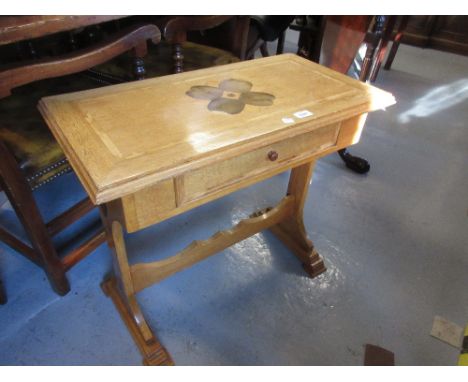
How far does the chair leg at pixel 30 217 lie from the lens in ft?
3.03

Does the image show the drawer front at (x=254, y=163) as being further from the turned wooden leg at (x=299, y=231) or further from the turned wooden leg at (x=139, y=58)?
the turned wooden leg at (x=139, y=58)

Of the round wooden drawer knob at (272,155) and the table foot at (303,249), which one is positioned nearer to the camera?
the round wooden drawer knob at (272,155)

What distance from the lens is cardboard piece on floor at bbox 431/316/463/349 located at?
120 cm

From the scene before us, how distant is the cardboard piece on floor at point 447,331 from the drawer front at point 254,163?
2.71 ft

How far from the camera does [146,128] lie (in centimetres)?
78

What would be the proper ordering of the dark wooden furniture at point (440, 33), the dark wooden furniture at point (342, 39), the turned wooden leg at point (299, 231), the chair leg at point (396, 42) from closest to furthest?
the turned wooden leg at point (299, 231)
the dark wooden furniture at point (342, 39)
the chair leg at point (396, 42)
the dark wooden furniture at point (440, 33)

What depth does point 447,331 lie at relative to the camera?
123 centimetres

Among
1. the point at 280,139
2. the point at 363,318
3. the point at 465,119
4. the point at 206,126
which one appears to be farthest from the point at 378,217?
the point at 465,119

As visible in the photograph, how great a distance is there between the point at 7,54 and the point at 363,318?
1918 millimetres

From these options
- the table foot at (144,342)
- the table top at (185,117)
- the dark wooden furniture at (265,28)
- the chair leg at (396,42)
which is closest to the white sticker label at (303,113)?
the table top at (185,117)

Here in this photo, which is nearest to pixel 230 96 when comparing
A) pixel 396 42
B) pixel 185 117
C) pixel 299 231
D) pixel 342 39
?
pixel 185 117

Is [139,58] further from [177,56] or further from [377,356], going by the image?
[377,356]
